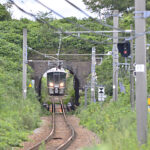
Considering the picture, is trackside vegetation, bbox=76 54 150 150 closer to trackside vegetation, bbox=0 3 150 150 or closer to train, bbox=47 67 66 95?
trackside vegetation, bbox=0 3 150 150

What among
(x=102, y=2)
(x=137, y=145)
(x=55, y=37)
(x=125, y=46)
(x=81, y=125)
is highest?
(x=102, y=2)

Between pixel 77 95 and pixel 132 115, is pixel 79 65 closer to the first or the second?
pixel 77 95

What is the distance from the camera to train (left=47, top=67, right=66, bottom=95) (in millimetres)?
55938

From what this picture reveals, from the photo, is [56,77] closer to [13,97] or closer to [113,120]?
[13,97]

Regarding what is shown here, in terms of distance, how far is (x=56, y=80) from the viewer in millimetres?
56531

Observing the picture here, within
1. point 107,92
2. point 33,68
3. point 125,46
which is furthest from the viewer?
point 33,68

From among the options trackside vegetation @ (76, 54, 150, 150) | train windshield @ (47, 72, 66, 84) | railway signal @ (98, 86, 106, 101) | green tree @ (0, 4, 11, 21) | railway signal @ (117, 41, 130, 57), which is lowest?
trackside vegetation @ (76, 54, 150, 150)

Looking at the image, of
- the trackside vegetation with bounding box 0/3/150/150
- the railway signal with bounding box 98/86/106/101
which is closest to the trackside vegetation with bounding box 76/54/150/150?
the trackside vegetation with bounding box 0/3/150/150

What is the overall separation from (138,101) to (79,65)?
106ft

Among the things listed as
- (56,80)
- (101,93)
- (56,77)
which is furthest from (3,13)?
(101,93)

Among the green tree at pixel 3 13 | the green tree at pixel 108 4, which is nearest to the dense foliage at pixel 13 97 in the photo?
the green tree at pixel 3 13

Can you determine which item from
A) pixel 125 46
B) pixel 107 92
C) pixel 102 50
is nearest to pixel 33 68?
pixel 102 50

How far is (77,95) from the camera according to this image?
49.5 meters

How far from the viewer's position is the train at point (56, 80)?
184 feet
